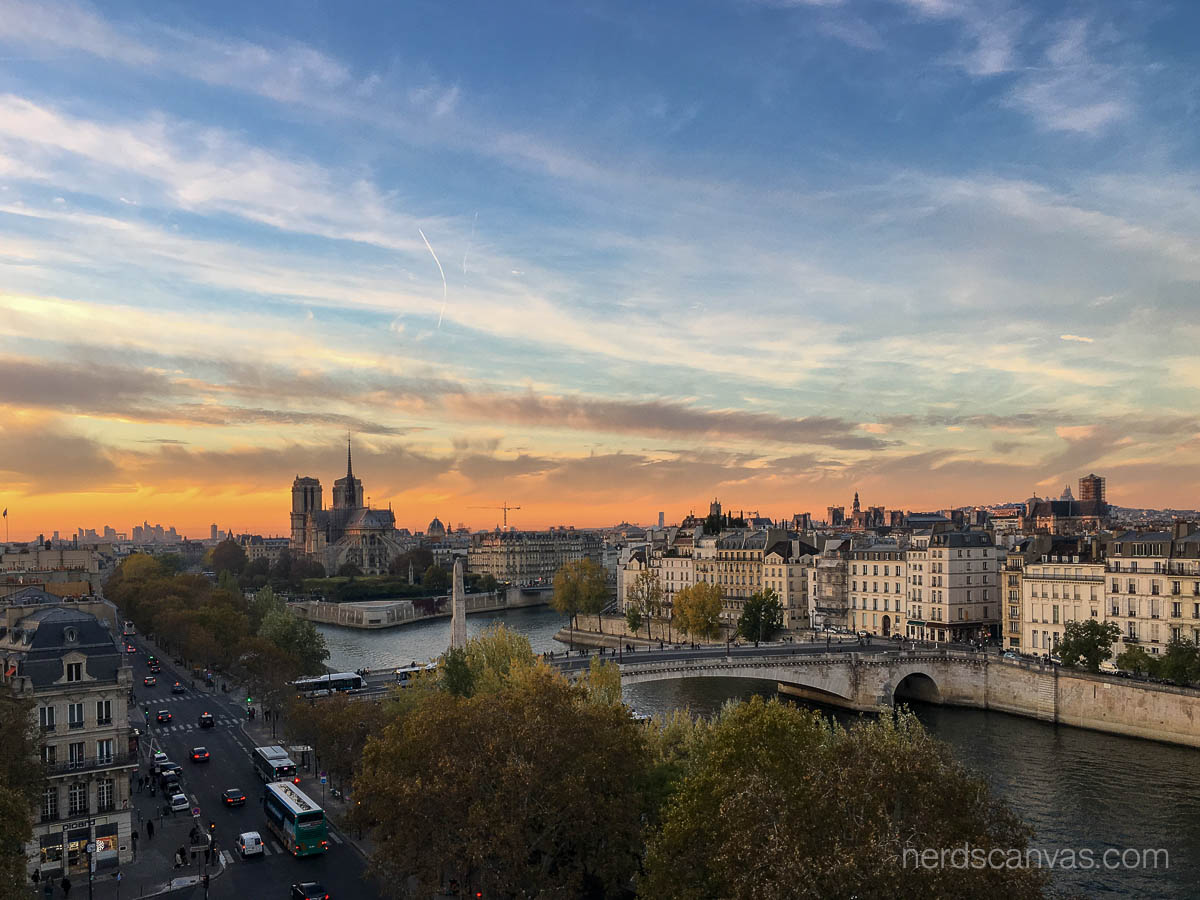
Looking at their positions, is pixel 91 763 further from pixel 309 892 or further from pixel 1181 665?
pixel 1181 665

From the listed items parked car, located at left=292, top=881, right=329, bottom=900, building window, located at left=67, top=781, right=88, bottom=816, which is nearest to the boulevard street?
parked car, located at left=292, top=881, right=329, bottom=900

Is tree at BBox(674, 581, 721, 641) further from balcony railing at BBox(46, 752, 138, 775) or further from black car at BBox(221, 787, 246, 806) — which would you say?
balcony railing at BBox(46, 752, 138, 775)

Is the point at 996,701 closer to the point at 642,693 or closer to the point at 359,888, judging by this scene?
the point at 642,693

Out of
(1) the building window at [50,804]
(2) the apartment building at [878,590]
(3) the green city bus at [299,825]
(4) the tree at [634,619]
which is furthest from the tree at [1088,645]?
(1) the building window at [50,804]

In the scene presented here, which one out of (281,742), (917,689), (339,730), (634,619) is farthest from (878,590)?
(339,730)

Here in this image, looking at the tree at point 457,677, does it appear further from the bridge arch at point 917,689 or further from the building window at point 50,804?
the bridge arch at point 917,689

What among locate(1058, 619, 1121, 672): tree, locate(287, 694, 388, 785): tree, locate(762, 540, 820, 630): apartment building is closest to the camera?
locate(287, 694, 388, 785): tree

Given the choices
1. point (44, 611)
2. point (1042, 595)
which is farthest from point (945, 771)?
point (1042, 595)
